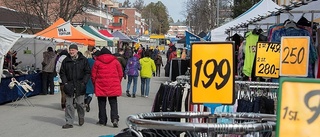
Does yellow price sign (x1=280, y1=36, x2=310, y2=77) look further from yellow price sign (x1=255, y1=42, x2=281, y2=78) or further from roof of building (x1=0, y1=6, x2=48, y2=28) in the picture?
roof of building (x1=0, y1=6, x2=48, y2=28)

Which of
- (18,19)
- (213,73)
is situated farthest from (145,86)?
(18,19)

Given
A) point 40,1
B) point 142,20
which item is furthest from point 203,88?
point 142,20

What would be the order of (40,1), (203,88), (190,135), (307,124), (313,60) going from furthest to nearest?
1. (40,1)
2. (313,60)
3. (203,88)
4. (190,135)
5. (307,124)

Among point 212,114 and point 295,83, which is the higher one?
point 295,83

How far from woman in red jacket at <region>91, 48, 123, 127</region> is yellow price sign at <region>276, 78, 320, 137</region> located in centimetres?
785

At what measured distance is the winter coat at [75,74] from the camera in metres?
10.2

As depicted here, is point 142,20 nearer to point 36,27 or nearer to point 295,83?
point 36,27

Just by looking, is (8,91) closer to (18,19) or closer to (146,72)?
(146,72)

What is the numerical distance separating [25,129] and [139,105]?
15.9 ft

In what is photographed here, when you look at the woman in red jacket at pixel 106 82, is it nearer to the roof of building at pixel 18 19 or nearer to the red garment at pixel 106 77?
the red garment at pixel 106 77

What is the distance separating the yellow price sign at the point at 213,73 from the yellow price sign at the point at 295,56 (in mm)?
2429

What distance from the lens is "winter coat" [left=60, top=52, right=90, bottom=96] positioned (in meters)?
10.2

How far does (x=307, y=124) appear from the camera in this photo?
2.48m

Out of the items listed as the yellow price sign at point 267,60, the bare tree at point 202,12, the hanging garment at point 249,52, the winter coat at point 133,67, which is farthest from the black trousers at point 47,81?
the bare tree at point 202,12
